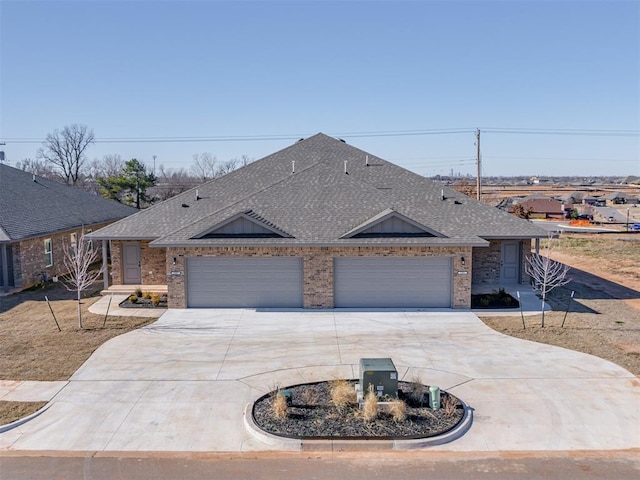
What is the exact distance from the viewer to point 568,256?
33.6 metres

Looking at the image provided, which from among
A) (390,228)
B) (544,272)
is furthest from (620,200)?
(390,228)

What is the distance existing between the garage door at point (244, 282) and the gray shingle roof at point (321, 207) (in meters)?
0.83

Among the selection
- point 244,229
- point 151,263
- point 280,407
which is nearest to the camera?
point 280,407

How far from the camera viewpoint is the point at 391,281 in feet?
64.3

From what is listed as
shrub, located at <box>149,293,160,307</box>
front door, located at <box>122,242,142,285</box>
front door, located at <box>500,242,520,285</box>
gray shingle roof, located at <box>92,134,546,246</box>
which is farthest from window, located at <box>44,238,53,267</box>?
front door, located at <box>500,242,520,285</box>

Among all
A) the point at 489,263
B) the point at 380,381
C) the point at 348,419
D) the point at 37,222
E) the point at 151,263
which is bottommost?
the point at 348,419

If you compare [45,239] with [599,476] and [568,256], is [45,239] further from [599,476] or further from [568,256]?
[568,256]

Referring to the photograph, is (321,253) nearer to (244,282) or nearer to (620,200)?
(244,282)

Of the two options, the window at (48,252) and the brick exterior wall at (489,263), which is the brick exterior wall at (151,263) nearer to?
A: the window at (48,252)

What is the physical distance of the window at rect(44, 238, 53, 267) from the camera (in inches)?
991

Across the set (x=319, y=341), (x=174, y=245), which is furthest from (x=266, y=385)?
(x=174, y=245)

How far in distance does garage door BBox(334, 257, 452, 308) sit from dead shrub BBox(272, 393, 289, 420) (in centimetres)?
884

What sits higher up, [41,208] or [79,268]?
[41,208]

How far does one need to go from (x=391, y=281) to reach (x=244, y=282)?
210 inches
